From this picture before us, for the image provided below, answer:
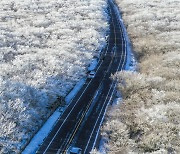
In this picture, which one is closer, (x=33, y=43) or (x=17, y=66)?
(x=17, y=66)

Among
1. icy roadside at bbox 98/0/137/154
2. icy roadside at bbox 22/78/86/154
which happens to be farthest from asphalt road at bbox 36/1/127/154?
icy roadside at bbox 98/0/137/154

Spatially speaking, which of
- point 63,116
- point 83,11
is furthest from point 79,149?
point 83,11

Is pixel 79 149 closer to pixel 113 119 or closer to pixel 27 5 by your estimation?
pixel 113 119

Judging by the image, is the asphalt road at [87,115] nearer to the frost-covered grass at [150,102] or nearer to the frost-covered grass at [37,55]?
the frost-covered grass at [150,102]

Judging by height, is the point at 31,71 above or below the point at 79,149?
above

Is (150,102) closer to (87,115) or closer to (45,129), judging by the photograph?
(87,115)

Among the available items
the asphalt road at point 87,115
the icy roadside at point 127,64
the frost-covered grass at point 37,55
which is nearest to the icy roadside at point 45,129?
the asphalt road at point 87,115

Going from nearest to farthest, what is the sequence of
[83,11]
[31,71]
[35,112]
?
[35,112] → [31,71] → [83,11]
